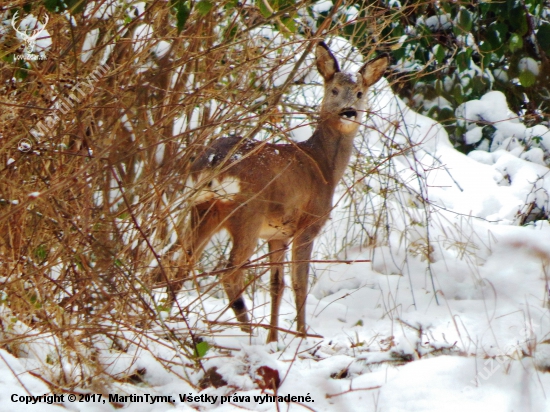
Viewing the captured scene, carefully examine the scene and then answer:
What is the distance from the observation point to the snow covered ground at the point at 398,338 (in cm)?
288

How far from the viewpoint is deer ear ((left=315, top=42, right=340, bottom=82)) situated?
5027 mm

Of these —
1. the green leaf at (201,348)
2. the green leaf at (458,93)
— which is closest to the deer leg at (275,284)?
the green leaf at (201,348)

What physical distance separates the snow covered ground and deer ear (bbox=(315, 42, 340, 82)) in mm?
734

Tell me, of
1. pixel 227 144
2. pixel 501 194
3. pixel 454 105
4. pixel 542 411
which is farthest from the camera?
pixel 454 105

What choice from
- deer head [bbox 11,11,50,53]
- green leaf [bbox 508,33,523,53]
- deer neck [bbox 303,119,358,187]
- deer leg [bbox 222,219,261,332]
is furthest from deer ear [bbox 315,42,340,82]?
green leaf [bbox 508,33,523,53]

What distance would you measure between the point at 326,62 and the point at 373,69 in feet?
1.05

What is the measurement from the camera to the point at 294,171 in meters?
4.71

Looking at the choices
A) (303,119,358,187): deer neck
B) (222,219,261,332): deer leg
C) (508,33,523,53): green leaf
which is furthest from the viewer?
(508,33,523,53): green leaf

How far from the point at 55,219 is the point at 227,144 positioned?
145 centimetres

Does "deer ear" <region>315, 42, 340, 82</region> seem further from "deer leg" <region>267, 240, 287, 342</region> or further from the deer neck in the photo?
"deer leg" <region>267, 240, 287, 342</region>

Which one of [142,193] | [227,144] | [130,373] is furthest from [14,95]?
[130,373]

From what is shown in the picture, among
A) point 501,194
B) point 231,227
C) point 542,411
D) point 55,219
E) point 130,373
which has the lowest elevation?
point 542,411

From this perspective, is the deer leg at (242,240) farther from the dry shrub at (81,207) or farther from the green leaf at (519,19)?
the green leaf at (519,19)

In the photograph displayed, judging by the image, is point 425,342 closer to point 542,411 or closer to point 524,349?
point 524,349
